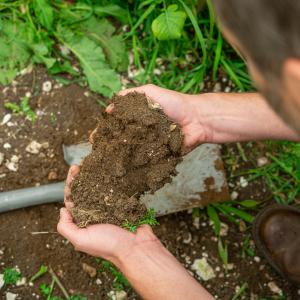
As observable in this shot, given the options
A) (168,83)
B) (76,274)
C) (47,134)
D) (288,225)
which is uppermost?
(168,83)

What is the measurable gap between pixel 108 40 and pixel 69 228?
1.33 m

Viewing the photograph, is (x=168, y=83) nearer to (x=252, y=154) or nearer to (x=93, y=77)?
(x=93, y=77)

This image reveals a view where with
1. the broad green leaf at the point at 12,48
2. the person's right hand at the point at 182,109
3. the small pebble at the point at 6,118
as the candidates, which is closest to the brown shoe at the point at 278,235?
the person's right hand at the point at 182,109

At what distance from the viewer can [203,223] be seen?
105 inches

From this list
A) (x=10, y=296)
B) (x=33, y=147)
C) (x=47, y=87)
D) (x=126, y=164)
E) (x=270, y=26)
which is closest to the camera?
(x=270, y=26)

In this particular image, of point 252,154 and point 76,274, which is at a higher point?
point 252,154

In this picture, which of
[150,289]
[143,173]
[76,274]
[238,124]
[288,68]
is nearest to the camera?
[288,68]

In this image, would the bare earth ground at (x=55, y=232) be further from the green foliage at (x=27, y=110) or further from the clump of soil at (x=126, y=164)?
the clump of soil at (x=126, y=164)

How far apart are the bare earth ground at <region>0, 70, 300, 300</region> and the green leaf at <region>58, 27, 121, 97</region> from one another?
105 millimetres

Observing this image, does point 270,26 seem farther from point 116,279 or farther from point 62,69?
point 62,69

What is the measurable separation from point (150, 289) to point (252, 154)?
127 centimetres

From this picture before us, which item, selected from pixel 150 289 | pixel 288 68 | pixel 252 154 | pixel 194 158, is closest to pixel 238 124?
pixel 194 158

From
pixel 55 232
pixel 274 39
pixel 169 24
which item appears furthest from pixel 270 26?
pixel 55 232

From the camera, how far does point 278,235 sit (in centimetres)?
258
